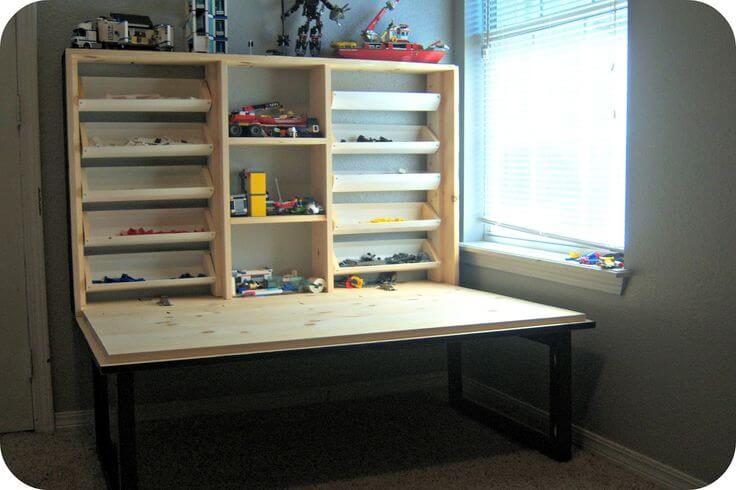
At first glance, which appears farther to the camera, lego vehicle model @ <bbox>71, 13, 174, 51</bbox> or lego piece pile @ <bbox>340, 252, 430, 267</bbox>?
lego piece pile @ <bbox>340, 252, 430, 267</bbox>

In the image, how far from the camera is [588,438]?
3.24 meters

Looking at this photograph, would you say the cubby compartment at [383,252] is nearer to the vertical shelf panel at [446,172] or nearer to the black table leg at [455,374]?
the vertical shelf panel at [446,172]

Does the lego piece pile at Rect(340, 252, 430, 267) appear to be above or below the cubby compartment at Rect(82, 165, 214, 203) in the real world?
below

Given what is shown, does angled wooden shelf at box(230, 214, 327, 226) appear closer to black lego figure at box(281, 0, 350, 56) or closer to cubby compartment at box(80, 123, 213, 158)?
cubby compartment at box(80, 123, 213, 158)

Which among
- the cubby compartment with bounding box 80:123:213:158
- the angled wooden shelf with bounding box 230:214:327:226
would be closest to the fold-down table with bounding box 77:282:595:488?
the angled wooden shelf with bounding box 230:214:327:226

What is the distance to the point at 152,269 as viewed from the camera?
3553mm

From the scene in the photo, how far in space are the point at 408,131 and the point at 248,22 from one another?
0.89 metres

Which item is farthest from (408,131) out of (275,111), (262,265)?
(262,265)

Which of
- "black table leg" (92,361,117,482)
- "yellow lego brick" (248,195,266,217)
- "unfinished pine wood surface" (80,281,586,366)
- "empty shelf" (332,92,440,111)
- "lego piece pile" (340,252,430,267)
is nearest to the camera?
"unfinished pine wood surface" (80,281,586,366)

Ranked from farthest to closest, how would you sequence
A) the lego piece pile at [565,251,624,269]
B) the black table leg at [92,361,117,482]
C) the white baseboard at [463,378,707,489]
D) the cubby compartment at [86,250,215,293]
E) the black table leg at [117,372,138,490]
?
the cubby compartment at [86,250,215,293] < the lego piece pile at [565,251,624,269] < the black table leg at [92,361,117,482] < the white baseboard at [463,378,707,489] < the black table leg at [117,372,138,490]

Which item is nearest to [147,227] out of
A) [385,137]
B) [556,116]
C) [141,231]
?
[141,231]

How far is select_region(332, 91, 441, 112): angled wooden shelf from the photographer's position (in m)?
3.73

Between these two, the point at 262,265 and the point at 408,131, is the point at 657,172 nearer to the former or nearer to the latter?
the point at 408,131

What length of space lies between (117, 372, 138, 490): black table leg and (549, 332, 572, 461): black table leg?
1.48 meters
